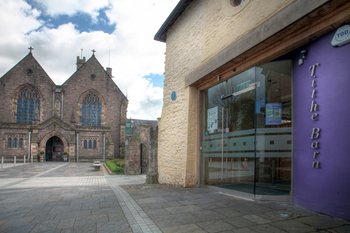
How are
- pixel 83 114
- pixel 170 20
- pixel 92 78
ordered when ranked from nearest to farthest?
pixel 170 20 < pixel 83 114 < pixel 92 78

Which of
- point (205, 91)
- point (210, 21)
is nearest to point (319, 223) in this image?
point (205, 91)

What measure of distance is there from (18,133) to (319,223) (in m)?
35.0

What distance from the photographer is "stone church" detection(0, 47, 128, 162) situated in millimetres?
29312

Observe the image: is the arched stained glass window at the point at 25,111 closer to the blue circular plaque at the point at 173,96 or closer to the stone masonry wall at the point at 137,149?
the stone masonry wall at the point at 137,149

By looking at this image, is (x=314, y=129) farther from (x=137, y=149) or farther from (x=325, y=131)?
(x=137, y=149)

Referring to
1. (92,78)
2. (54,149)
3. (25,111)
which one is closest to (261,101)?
(54,149)

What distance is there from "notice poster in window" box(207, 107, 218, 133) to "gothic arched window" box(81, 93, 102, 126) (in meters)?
30.4

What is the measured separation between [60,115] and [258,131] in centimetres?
3353

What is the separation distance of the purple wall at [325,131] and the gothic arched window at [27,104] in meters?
35.3

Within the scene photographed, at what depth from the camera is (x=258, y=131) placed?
528 cm

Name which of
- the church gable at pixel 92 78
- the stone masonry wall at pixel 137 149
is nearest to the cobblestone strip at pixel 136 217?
the stone masonry wall at pixel 137 149

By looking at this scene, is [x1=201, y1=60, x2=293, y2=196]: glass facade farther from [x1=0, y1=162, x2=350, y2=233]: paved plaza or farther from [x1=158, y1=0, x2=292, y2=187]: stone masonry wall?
[x1=158, y1=0, x2=292, y2=187]: stone masonry wall

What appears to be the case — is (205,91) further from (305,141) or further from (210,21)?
(305,141)

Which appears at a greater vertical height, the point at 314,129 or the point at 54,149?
the point at 314,129
